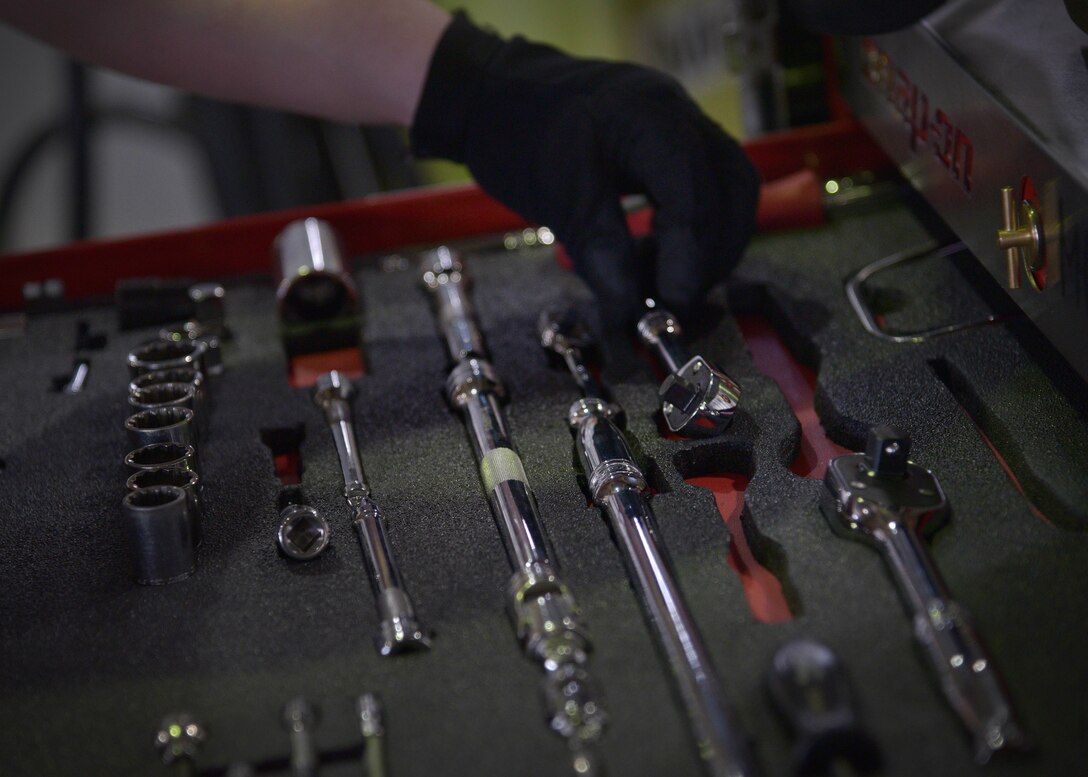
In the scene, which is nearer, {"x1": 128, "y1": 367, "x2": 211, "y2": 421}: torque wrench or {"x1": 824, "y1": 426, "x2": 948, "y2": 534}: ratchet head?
{"x1": 824, "y1": 426, "x2": 948, "y2": 534}: ratchet head

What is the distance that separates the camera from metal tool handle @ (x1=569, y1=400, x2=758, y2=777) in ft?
2.21

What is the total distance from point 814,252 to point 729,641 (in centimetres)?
64

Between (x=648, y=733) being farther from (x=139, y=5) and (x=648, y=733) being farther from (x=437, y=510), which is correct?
(x=139, y=5)

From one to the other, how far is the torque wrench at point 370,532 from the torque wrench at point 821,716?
0.25m

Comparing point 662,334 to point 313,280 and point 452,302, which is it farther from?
point 313,280

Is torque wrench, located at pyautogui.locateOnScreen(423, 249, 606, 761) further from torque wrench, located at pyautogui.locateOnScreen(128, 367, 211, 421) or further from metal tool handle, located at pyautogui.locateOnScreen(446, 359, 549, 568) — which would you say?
torque wrench, located at pyautogui.locateOnScreen(128, 367, 211, 421)

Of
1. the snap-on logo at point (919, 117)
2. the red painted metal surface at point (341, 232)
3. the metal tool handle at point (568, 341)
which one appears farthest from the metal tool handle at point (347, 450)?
the snap-on logo at point (919, 117)

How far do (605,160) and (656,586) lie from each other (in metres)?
0.51

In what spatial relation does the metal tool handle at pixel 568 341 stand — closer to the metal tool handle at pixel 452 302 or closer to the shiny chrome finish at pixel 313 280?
the metal tool handle at pixel 452 302

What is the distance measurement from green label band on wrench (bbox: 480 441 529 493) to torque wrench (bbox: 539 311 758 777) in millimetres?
54

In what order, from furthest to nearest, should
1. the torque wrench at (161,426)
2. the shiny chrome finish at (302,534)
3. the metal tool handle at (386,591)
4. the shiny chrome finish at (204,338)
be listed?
the shiny chrome finish at (204,338) → the torque wrench at (161,426) → the shiny chrome finish at (302,534) → the metal tool handle at (386,591)

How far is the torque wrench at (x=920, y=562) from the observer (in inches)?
26.6

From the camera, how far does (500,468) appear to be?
944mm

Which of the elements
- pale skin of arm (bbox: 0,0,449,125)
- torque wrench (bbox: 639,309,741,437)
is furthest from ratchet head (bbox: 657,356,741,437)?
pale skin of arm (bbox: 0,0,449,125)
